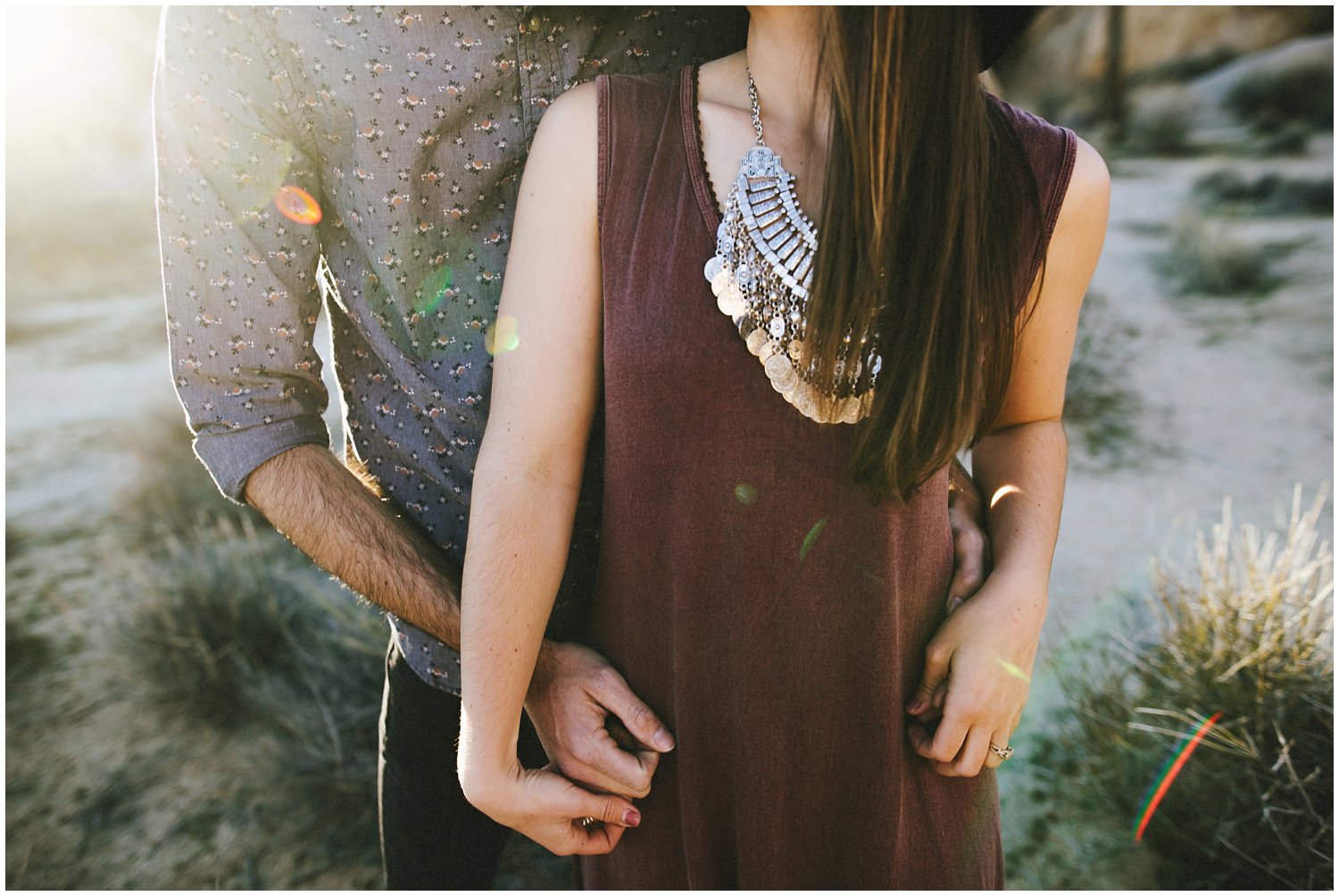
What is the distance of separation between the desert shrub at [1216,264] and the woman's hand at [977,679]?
7.77m

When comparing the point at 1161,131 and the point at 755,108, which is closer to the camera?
the point at 755,108

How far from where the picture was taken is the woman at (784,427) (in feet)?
3.38

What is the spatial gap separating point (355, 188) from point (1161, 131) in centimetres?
1362

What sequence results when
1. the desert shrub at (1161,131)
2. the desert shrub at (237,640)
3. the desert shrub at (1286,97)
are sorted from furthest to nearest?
1. the desert shrub at (1161,131)
2. the desert shrub at (1286,97)
3. the desert shrub at (237,640)

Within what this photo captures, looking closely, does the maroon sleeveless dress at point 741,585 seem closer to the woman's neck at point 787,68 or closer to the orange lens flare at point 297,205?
the woman's neck at point 787,68

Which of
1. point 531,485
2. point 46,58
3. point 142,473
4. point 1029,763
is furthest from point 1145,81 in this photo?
point 46,58

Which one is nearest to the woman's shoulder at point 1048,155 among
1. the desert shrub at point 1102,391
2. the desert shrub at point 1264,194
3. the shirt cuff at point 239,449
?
the shirt cuff at point 239,449

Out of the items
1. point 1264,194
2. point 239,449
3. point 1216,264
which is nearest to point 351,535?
point 239,449

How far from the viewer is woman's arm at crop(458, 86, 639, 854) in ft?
3.59

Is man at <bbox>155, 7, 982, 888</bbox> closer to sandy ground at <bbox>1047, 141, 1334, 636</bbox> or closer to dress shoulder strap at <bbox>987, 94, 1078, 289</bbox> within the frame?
dress shoulder strap at <bbox>987, 94, 1078, 289</bbox>

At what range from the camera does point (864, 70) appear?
3.28ft

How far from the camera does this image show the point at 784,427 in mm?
1064

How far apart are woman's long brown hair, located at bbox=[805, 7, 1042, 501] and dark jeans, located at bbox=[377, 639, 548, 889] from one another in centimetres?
95

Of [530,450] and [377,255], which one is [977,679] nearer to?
[530,450]
